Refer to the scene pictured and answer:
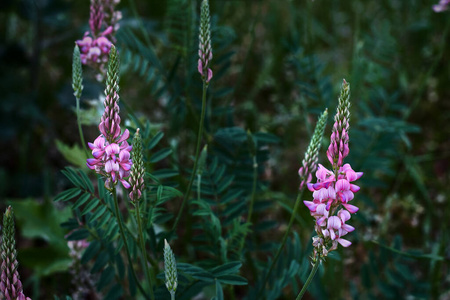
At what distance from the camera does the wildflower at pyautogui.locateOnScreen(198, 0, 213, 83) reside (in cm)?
113

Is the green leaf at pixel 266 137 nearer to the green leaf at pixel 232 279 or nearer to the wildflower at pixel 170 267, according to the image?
the green leaf at pixel 232 279

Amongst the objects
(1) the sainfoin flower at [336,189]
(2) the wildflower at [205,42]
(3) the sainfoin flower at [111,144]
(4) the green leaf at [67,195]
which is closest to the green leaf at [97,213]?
(4) the green leaf at [67,195]

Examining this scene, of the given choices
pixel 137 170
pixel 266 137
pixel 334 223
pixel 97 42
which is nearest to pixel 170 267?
pixel 137 170

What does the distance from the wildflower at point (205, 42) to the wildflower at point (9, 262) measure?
532 mm

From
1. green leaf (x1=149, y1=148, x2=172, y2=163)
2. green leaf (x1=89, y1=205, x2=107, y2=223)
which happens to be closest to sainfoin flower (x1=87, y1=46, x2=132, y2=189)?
green leaf (x1=89, y1=205, x2=107, y2=223)

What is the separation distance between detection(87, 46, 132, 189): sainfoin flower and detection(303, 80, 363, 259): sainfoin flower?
39cm

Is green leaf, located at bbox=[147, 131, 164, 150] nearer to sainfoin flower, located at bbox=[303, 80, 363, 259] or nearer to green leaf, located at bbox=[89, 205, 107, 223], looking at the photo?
green leaf, located at bbox=[89, 205, 107, 223]

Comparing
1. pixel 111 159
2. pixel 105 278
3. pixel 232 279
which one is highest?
pixel 111 159

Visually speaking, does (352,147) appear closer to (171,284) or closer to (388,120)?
(388,120)

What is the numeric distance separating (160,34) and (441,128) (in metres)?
1.80

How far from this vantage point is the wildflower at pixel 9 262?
2.97ft

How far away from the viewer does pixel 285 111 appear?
2.78 metres

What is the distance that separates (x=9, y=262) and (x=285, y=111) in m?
2.04

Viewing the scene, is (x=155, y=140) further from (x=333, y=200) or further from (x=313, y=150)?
(x=333, y=200)
